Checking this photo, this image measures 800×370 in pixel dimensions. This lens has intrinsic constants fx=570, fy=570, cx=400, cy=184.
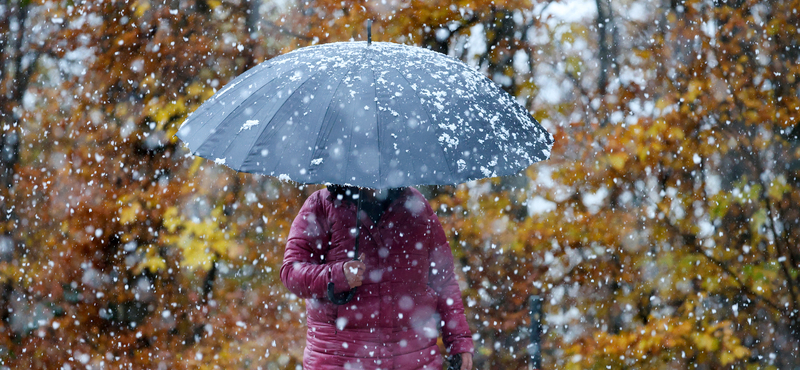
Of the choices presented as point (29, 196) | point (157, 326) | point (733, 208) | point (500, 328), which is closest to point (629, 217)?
point (733, 208)

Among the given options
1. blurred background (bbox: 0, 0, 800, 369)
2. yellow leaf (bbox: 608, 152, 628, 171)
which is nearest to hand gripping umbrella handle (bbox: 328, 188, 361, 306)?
blurred background (bbox: 0, 0, 800, 369)

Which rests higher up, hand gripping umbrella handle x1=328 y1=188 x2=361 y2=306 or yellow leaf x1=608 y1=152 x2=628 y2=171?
yellow leaf x1=608 y1=152 x2=628 y2=171

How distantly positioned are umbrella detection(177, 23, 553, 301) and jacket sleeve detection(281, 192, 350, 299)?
500 millimetres

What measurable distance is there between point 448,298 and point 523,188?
8.04 feet

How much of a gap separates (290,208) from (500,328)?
2073 millimetres

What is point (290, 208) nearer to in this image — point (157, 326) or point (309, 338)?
point (157, 326)

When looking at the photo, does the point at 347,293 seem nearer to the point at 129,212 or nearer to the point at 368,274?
the point at 368,274

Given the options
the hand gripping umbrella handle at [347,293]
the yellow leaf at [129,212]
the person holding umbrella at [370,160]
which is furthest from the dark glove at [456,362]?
the yellow leaf at [129,212]

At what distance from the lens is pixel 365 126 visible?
5.80 feet

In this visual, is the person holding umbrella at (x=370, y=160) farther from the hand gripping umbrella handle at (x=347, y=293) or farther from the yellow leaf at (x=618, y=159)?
the yellow leaf at (x=618, y=159)

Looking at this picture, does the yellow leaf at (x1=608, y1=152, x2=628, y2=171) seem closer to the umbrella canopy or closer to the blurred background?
the blurred background

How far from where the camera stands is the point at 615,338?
4504 mm

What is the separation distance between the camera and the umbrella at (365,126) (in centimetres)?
173

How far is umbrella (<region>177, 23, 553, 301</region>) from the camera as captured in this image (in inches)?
68.0
